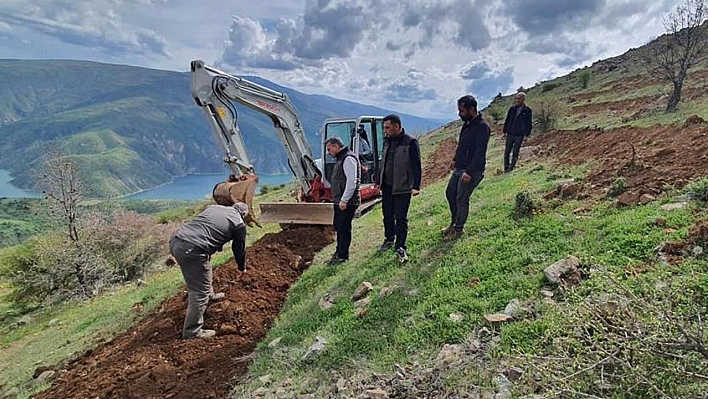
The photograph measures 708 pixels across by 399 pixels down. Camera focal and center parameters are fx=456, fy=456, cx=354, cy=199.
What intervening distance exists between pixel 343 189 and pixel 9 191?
170 metres

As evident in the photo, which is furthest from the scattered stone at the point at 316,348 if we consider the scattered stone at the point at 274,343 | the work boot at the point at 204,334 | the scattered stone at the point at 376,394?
the work boot at the point at 204,334

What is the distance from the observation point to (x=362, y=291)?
554 centimetres

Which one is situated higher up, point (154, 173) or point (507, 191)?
point (507, 191)

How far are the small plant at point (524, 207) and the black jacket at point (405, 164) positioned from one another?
156cm

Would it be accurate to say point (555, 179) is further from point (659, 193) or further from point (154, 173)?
point (154, 173)

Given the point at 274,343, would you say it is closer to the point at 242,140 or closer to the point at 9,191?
the point at 242,140

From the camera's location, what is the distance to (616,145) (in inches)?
408

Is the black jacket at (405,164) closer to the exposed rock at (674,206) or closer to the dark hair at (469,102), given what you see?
the dark hair at (469,102)

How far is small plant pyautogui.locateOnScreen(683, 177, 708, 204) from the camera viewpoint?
5.39 meters

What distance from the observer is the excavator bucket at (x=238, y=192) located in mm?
7348

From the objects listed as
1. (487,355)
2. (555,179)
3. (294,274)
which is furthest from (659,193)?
(294,274)

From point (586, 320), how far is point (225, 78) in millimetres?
7797

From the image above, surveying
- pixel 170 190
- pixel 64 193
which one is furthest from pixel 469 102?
pixel 170 190

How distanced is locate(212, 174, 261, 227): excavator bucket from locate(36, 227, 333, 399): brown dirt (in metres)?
0.86
